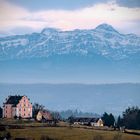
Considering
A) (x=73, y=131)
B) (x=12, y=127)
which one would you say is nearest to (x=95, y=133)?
(x=73, y=131)

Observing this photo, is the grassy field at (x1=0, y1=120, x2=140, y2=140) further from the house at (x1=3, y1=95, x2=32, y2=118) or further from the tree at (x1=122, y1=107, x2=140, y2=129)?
A: the house at (x1=3, y1=95, x2=32, y2=118)

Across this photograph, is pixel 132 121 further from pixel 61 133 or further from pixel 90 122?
pixel 61 133

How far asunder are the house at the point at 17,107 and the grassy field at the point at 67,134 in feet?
99.8

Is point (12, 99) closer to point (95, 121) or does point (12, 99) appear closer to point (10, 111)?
point (10, 111)

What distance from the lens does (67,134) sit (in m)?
92.2

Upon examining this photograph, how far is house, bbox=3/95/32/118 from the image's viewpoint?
129 meters

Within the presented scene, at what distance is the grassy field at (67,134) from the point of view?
87.8 meters

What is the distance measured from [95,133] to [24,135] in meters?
12.8

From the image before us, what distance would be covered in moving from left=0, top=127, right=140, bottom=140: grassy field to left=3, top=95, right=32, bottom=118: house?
30.4 metres

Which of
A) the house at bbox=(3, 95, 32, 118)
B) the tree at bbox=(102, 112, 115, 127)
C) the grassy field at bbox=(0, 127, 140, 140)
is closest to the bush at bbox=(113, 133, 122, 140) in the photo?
the grassy field at bbox=(0, 127, 140, 140)

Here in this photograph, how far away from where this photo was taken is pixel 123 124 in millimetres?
128250

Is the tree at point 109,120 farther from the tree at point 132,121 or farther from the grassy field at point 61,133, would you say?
the grassy field at point 61,133

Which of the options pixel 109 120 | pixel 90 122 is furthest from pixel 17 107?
pixel 109 120

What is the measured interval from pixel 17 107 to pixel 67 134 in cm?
3898
